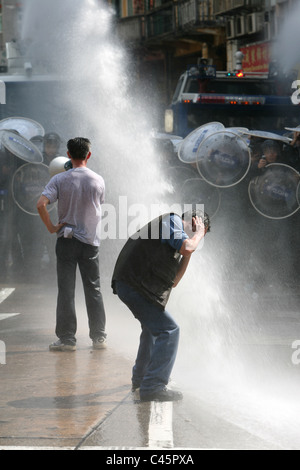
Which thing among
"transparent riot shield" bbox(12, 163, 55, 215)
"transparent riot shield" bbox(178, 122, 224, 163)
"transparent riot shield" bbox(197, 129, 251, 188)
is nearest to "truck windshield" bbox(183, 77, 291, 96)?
"transparent riot shield" bbox(178, 122, 224, 163)

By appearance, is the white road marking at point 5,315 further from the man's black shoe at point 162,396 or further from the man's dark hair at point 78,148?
the man's black shoe at point 162,396

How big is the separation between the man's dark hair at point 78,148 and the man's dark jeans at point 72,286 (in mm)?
674

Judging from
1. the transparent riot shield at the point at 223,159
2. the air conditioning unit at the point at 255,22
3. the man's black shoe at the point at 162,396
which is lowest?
the man's black shoe at the point at 162,396

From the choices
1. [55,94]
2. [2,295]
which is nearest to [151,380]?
[2,295]

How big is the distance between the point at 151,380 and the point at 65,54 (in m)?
12.8

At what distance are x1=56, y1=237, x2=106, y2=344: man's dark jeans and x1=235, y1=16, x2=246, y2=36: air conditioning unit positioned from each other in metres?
23.8

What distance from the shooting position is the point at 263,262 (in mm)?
11641

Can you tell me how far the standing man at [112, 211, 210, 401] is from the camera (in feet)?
18.7

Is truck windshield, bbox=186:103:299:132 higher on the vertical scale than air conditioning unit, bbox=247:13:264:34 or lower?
lower

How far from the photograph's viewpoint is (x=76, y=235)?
738 centimetres

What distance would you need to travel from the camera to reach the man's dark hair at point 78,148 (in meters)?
7.37

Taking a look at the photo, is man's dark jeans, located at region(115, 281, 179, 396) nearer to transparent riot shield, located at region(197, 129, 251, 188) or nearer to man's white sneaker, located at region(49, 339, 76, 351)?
man's white sneaker, located at region(49, 339, 76, 351)

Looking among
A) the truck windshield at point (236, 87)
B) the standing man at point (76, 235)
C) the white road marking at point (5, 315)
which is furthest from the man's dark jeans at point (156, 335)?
the truck windshield at point (236, 87)

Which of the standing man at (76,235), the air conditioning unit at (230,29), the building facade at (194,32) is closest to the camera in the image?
the standing man at (76,235)
